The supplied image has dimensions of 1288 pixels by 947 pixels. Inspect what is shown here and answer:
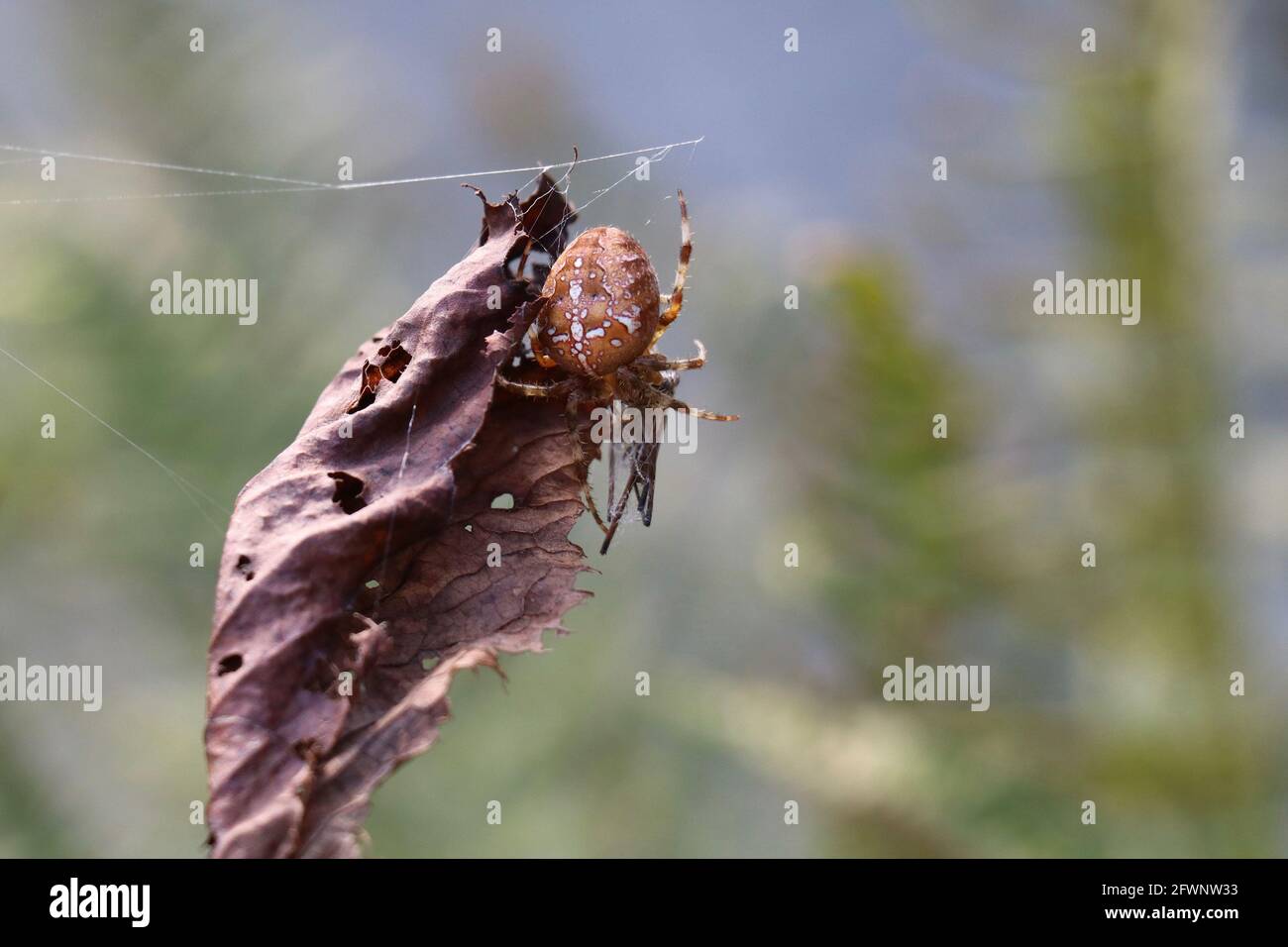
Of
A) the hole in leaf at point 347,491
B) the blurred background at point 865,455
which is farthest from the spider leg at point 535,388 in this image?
the blurred background at point 865,455

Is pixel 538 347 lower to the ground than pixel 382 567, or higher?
higher

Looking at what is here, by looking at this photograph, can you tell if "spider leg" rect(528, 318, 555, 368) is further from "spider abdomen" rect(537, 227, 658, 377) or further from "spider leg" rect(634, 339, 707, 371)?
"spider leg" rect(634, 339, 707, 371)

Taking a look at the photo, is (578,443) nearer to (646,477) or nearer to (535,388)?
(535,388)

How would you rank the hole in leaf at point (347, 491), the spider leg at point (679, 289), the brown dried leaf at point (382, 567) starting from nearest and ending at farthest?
the brown dried leaf at point (382, 567) < the hole in leaf at point (347, 491) < the spider leg at point (679, 289)

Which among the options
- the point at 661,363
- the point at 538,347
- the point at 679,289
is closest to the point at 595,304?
the point at 538,347

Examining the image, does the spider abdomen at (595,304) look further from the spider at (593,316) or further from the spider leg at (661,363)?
the spider leg at (661,363)
